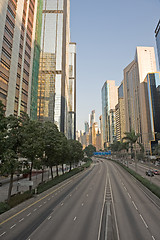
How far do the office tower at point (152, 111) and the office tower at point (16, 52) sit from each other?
103620 millimetres

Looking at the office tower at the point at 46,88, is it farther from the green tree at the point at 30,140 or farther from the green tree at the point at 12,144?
the green tree at the point at 12,144

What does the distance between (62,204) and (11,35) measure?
174 ft

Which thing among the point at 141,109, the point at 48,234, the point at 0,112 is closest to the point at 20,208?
the point at 48,234

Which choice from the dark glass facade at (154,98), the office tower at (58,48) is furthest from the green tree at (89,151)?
the dark glass facade at (154,98)

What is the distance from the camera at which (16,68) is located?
54.2 m

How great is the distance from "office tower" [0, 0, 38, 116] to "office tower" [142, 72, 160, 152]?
103620 millimetres

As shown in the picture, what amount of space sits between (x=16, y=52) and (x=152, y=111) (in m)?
113

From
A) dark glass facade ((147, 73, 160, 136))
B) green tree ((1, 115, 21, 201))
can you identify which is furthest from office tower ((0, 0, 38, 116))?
dark glass facade ((147, 73, 160, 136))

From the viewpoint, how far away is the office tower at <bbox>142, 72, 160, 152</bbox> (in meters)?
128

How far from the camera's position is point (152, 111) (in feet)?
424

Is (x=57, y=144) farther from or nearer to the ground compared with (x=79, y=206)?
farther from the ground

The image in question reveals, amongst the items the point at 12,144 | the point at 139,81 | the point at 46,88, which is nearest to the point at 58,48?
the point at 46,88

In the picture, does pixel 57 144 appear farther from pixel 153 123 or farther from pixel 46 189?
pixel 153 123

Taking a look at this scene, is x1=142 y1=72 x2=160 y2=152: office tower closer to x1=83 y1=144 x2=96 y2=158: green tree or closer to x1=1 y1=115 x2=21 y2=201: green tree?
x1=83 y1=144 x2=96 y2=158: green tree
